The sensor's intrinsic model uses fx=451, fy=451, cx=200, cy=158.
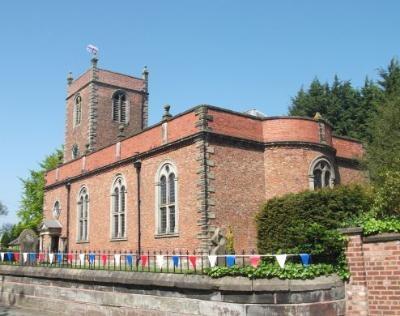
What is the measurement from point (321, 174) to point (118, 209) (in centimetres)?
1084

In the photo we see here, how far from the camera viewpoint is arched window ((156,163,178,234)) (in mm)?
20328

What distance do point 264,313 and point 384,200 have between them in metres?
4.81

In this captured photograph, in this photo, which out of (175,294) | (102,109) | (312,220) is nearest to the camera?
(175,294)

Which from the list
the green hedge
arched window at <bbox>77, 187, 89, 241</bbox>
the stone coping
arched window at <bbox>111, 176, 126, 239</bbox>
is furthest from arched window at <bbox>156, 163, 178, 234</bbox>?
arched window at <bbox>77, 187, 89, 241</bbox>

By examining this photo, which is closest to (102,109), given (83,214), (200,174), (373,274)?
(83,214)

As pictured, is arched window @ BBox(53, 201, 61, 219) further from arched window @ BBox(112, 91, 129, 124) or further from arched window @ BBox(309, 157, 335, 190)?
Answer: arched window @ BBox(309, 157, 335, 190)

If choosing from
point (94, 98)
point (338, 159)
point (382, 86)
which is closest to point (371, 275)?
point (338, 159)

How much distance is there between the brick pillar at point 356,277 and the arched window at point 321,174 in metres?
9.54

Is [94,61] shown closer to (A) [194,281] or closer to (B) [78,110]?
(B) [78,110]

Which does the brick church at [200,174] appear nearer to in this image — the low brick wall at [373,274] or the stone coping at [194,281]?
the stone coping at [194,281]

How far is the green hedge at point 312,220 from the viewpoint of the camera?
38.8 ft

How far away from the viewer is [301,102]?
128 ft

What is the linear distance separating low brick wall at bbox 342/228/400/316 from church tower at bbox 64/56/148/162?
91.3 feet

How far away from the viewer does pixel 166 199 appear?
68.5ft
